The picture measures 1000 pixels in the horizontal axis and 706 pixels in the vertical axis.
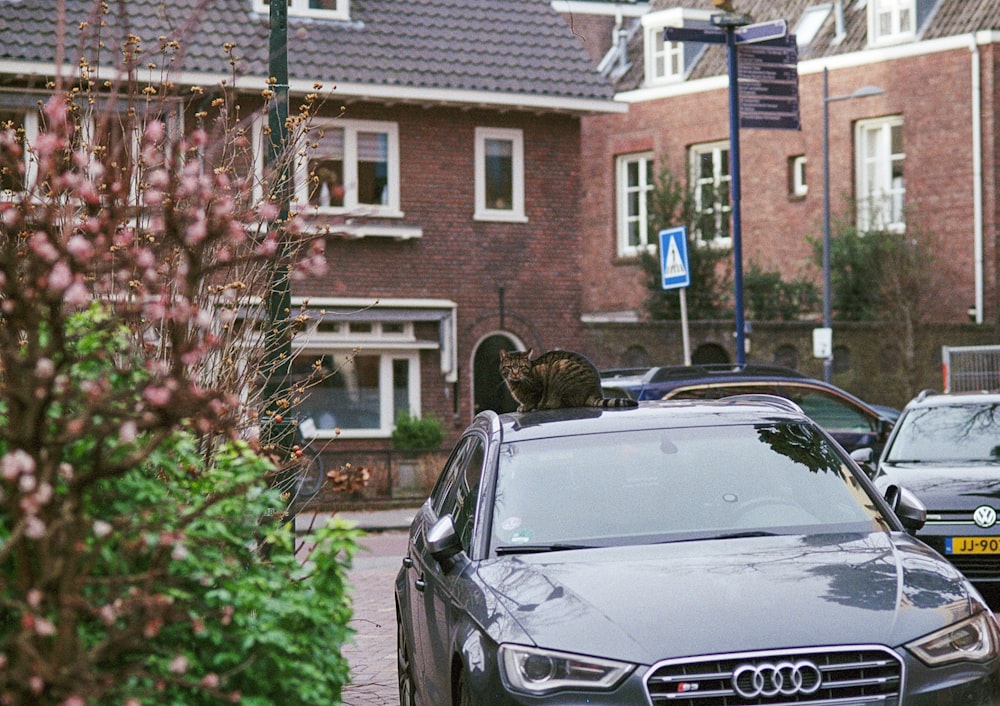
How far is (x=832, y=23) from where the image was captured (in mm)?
43031

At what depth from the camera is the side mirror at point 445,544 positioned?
6309 millimetres

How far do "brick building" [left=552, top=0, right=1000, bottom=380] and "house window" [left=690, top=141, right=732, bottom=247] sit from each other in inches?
3.0

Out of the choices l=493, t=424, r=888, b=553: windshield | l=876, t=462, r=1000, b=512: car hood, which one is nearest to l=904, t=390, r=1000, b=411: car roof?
l=876, t=462, r=1000, b=512: car hood

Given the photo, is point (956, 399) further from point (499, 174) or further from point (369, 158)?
point (499, 174)

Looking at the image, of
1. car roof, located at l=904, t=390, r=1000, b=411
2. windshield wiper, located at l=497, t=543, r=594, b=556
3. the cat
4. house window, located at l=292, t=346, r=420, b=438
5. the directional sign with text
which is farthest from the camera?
house window, located at l=292, t=346, r=420, b=438

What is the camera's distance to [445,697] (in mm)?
6141

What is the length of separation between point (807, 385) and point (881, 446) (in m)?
1.28

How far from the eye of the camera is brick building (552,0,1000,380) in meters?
39.2

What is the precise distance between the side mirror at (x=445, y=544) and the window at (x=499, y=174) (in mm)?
23499

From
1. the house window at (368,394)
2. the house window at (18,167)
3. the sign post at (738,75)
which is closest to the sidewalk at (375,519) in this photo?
the house window at (368,394)

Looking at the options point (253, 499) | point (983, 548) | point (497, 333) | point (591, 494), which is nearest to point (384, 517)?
point (497, 333)

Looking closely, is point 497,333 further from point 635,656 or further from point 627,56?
point 635,656

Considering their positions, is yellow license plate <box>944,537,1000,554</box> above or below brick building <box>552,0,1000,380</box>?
below

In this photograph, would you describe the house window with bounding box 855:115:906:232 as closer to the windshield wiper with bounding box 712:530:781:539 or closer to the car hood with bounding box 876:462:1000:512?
the car hood with bounding box 876:462:1000:512
